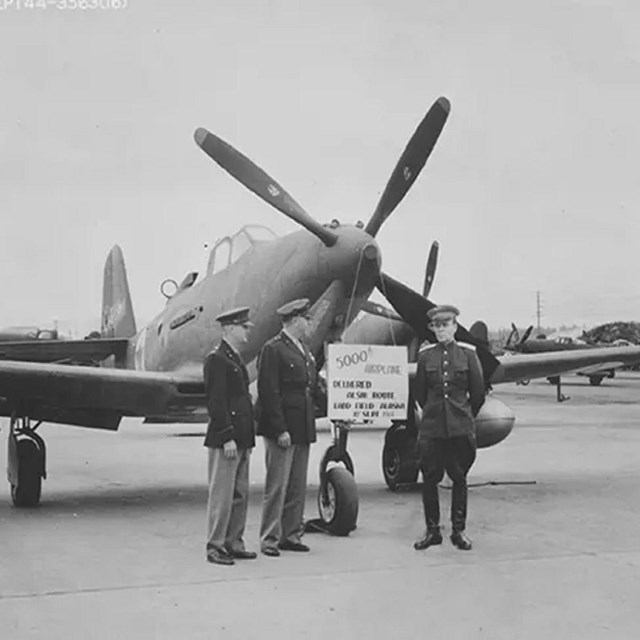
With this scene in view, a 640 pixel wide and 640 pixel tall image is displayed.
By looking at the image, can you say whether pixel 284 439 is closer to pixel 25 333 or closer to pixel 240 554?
pixel 240 554

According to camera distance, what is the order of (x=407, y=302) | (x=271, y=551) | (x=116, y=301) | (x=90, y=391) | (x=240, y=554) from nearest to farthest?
1. (x=240, y=554)
2. (x=271, y=551)
3. (x=90, y=391)
4. (x=407, y=302)
5. (x=116, y=301)

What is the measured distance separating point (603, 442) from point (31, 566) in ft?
36.6

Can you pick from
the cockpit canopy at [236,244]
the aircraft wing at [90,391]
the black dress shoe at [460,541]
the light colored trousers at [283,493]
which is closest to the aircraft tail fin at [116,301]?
the cockpit canopy at [236,244]

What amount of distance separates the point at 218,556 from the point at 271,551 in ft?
1.37

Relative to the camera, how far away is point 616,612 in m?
4.82

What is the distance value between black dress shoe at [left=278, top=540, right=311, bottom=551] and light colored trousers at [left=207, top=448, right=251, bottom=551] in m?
0.35

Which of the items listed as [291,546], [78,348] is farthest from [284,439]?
[78,348]

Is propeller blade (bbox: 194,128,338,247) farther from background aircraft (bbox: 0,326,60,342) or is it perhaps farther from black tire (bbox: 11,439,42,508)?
background aircraft (bbox: 0,326,60,342)

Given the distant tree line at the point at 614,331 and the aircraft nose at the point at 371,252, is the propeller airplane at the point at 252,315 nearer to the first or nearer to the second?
the aircraft nose at the point at 371,252

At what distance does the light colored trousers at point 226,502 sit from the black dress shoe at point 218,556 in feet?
0.10

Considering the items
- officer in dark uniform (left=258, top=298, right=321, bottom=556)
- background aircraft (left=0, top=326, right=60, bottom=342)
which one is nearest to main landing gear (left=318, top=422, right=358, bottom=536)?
officer in dark uniform (left=258, top=298, right=321, bottom=556)

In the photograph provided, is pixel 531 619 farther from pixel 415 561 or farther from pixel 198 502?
pixel 198 502

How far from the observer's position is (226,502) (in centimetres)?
635

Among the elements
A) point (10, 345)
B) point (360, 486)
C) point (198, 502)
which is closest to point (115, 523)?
point (198, 502)
